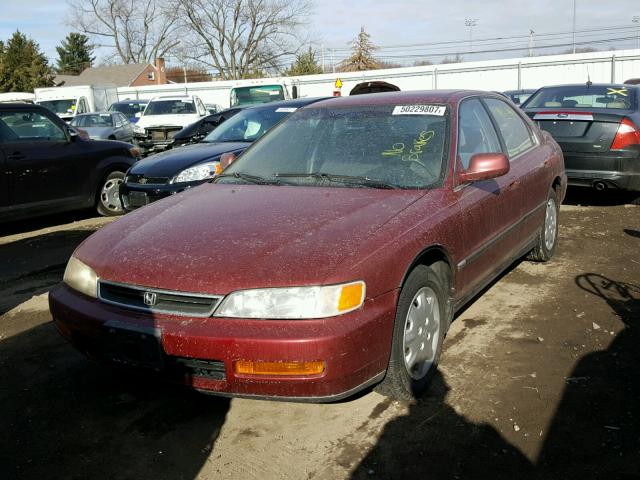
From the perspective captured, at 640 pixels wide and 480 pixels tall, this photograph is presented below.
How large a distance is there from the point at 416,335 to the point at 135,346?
138 centimetres

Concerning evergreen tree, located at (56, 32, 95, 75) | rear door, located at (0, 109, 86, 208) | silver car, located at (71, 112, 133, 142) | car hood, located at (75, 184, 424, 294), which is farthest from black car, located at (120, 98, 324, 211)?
evergreen tree, located at (56, 32, 95, 75)

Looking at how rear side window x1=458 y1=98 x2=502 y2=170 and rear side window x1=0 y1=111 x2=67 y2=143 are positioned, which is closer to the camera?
rear side window x1=458 y1=98 x2=502 y2=170

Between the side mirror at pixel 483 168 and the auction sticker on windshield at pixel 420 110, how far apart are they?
0.46 m

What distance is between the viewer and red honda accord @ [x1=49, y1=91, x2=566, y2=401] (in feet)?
8.63

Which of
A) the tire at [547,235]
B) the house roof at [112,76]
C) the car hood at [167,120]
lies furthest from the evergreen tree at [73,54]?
the tire at [547,235]

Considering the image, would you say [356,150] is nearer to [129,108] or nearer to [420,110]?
[420,110]

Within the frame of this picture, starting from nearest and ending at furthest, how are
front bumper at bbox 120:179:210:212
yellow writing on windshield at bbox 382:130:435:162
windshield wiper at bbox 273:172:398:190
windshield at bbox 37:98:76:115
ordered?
windshield wiper at bbox 273:172:398:190, yellow writing on windshield at bbox 382:130:435:162, front bumper at bbox 120:179:210:212, windshield at bbox 37:98:76:115

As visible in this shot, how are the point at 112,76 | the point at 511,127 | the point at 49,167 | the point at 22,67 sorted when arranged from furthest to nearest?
the point at 112,76, the point at 22,67, the point at 49,167, the point at 511,127

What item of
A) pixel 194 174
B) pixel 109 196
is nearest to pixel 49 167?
pixel 109 196

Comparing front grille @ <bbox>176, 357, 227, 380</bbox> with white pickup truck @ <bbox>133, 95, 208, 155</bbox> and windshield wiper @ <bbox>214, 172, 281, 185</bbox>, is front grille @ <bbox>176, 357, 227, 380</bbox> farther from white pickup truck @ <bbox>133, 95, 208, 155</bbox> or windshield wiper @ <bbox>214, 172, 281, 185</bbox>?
white pickup truck @ <bbox>133, 95, 208, 155</bbox>

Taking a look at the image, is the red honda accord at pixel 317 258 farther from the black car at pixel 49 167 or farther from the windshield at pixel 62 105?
the windshield at pixel 62 105

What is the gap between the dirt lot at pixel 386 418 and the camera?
8.82 feet

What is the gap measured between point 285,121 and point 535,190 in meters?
2.02

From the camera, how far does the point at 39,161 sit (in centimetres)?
786
